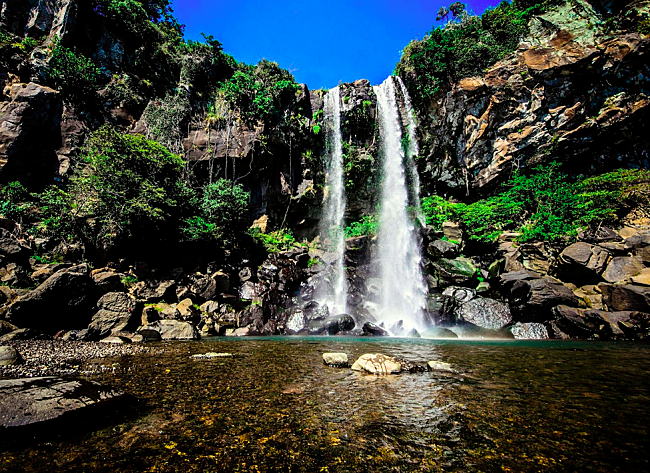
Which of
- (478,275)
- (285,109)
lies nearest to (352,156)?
(285,109)

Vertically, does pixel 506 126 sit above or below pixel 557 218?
above

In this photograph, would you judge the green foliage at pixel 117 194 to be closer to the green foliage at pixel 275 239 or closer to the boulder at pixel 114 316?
the boulder at pixel 114 316

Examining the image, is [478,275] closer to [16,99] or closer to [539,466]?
[539,466]

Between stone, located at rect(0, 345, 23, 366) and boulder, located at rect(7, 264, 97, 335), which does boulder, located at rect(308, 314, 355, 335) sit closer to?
boulder, located at rect(7, 264, 97, 335)

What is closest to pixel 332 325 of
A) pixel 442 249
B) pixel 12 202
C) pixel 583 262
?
pixel 442 249

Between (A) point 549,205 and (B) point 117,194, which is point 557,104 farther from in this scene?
(B) point 117,194

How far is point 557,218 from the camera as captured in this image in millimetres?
14656

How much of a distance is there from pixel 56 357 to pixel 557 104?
23.7 metres

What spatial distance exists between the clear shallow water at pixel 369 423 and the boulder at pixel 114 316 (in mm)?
6815

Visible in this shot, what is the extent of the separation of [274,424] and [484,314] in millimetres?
12582

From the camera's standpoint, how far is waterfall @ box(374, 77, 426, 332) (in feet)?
53.3

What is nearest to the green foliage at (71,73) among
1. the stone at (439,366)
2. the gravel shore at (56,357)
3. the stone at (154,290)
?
the stone at (154,290)

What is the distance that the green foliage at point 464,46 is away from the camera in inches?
723

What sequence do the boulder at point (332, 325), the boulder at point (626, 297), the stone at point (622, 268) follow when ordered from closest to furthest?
1. the boulder at point (626, 297)
2. the stone at point (622, 268)
3. the boulder at point (332, 325)
